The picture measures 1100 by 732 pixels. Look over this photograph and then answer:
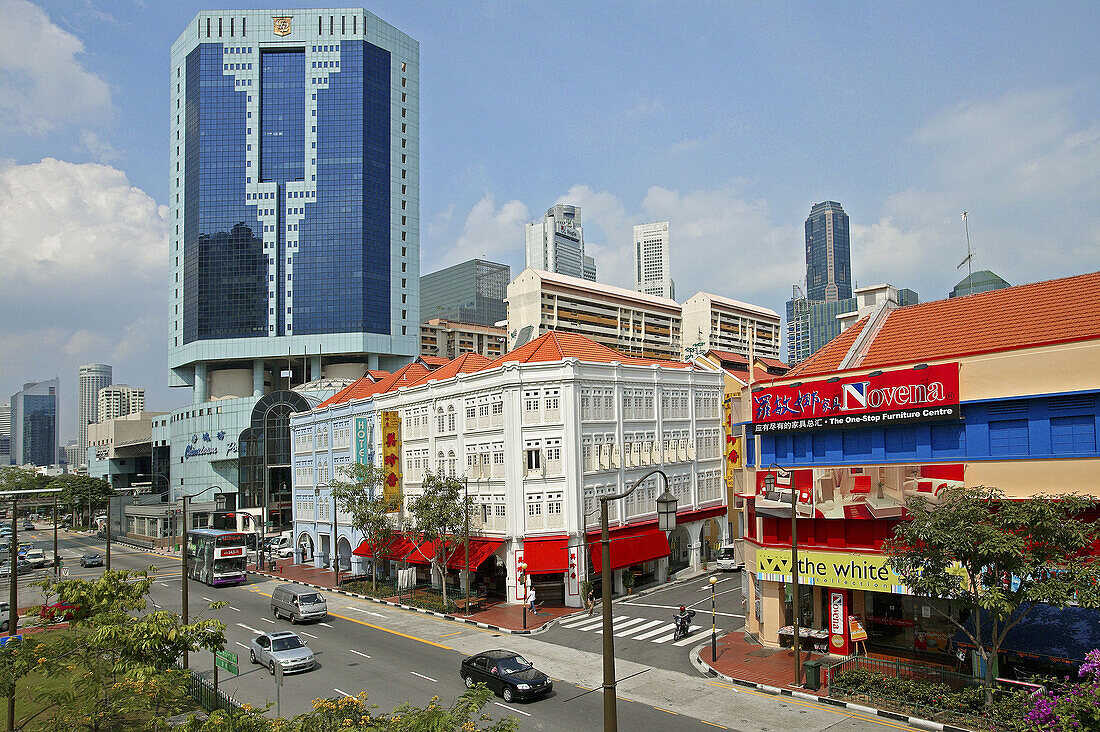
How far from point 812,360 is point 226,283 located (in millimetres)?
119292

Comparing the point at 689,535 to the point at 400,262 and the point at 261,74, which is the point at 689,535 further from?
the point at 261,74

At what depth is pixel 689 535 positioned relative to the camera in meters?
55.4

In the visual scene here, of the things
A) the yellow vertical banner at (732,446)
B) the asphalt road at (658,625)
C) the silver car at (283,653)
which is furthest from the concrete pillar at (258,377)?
the silver car at (283,653)

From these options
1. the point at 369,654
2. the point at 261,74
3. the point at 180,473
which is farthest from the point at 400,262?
the point at 369,654

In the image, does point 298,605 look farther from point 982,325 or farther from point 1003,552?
point 982,325

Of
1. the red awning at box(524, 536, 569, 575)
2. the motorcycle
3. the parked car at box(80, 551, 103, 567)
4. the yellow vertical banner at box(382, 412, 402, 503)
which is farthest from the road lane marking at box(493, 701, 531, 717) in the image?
the parked car at box(80, 551, 103, 567)

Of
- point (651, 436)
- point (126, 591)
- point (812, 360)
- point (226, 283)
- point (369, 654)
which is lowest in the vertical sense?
point (369, 654)

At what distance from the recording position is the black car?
26453mm

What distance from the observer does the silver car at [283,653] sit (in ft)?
103

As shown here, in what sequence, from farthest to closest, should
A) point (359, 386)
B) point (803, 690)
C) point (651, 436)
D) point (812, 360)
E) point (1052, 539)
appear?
point (359, 386), point (651, 436), point (812, 360), point (803, 690), point (1052, 539)

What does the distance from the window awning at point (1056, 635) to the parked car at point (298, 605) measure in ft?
110

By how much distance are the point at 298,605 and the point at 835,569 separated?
1160 inches

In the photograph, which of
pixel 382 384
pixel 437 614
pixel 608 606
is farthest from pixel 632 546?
pixel 608 606

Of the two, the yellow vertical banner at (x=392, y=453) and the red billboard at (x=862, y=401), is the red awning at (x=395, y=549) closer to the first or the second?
the yellow vertical banner at (x=392, y=453)
